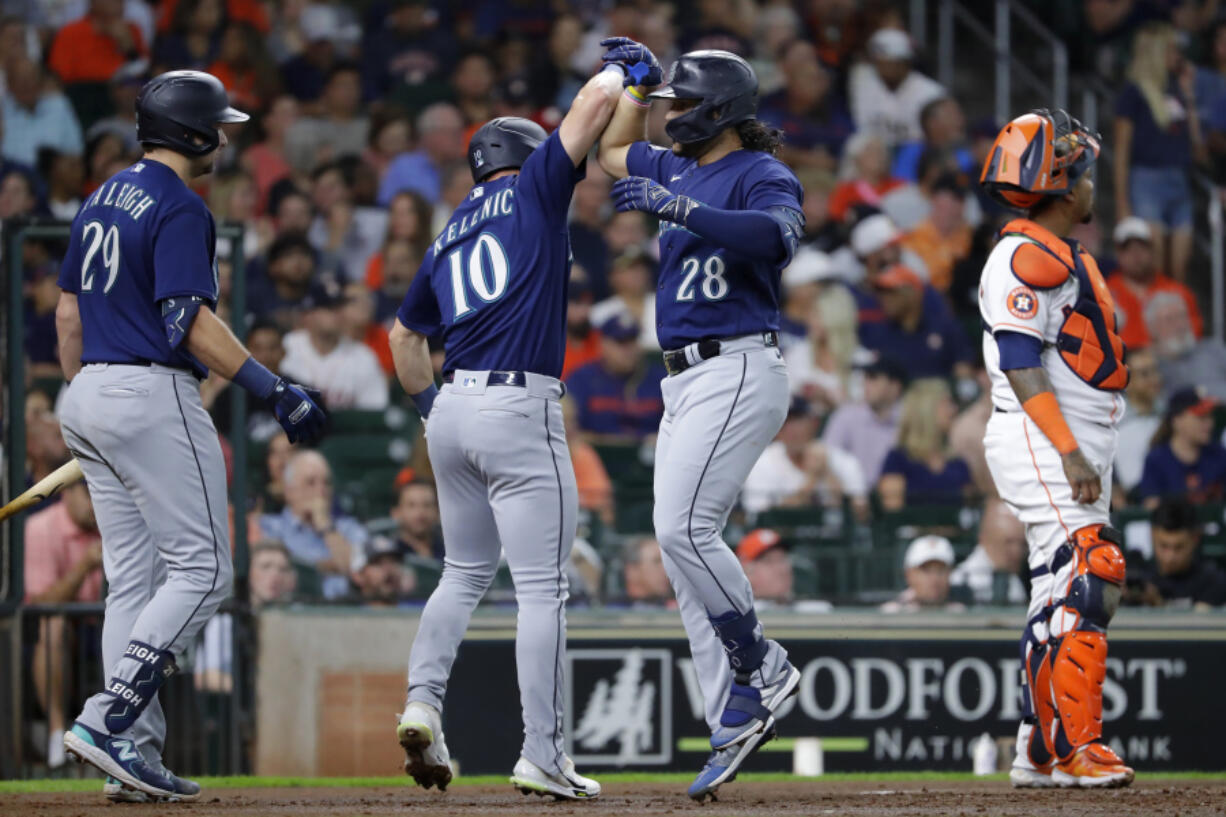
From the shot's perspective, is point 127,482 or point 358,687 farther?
point 358,687

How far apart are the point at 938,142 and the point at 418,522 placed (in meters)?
6.48

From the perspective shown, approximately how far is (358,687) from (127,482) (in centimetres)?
308

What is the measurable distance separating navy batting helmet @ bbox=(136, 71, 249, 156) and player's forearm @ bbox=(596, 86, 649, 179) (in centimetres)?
117

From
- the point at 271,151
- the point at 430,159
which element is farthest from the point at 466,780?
the point at 271,151

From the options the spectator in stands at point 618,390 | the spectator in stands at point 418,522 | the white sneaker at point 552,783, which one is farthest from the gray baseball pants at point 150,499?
the spectator in stands at point 618,390

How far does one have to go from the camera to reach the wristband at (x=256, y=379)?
5.60 meters

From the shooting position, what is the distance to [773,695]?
5.64 m

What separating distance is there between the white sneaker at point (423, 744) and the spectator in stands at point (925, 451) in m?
5.05

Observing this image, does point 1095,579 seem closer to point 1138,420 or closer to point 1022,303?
point 1022,303

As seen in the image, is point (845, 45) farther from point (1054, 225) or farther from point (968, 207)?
point (1054, 225)

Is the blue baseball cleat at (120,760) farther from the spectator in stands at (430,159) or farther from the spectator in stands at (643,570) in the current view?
the spectator in stands at (430,159)

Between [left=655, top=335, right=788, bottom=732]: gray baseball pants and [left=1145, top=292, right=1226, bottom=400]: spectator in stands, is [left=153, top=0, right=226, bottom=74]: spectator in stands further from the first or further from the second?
[left=655, top=335, right=788, bottom=732]: gray baseball pants

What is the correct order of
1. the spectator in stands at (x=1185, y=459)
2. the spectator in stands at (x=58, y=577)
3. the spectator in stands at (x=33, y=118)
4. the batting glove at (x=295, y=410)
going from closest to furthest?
1. the batting glove at (x=295, y=410)
2. the spectator in stands at (x=58, y=577)
3. the spectator in stands at (x=1185, y=459)
4. the spectator in stands at (x=33, y=118)

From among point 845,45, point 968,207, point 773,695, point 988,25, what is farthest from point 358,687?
point 988,25
